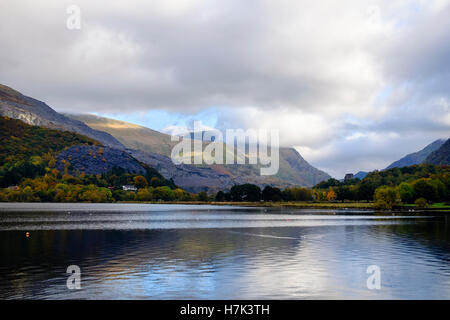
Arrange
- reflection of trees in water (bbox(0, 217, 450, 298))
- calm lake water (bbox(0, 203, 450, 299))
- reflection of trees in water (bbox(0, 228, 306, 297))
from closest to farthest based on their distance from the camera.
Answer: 1. calm lake water (bbox(0, 203, 450, 299))
2. reflection of trees in water (bbox(0, 228, 306, 297))
3. reflection of trees in water (bbox(0, 217, 450, 298))

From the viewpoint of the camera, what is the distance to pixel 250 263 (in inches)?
1902

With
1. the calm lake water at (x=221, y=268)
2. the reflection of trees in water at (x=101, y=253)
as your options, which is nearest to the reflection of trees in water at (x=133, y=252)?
the reflection of trees in water at (x=101, y=253)

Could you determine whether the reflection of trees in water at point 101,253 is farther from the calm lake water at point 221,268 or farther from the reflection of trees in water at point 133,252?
the calm lake water at point 221,268

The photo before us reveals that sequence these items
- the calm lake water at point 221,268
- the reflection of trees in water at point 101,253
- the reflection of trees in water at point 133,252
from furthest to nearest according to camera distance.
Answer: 1. the reflection of trees in water at point 133,252
2. the reflection of trees in water at point 101,253
3. the calm lake water at point 221,268

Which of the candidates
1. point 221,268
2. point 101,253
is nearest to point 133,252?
point 101,253

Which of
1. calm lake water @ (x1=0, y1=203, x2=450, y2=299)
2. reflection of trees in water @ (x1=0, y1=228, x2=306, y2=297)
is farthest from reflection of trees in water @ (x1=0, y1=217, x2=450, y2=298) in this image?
calm lake water @ (x1=0, y1=203, x2=450, y2=299)

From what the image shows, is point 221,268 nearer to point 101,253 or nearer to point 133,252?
point 133,252

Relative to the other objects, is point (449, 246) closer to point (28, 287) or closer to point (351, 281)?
point (351, 281)

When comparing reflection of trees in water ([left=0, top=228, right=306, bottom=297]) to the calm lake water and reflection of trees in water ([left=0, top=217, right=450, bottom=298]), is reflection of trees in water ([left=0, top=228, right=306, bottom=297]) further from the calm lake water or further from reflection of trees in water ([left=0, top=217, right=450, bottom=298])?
the calm lake water

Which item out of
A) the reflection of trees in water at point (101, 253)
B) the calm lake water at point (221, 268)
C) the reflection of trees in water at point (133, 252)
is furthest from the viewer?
the reflection of trees in water at point (133, 252)

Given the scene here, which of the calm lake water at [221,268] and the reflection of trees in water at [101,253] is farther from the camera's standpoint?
the reflection of trees in water at [101,253]

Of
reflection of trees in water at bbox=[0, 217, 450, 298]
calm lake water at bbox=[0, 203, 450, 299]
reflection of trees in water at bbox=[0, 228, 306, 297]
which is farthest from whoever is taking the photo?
reflection of trees in water at bbox=[0, 217, 450, 298]

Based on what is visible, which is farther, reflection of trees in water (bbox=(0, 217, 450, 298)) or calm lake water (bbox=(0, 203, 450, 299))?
reflection of trees in water (bbox=(0, 217, 450, 298))
